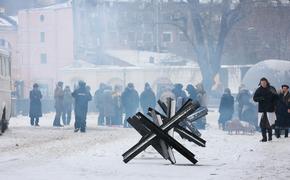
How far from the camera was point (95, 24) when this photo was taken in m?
90.7

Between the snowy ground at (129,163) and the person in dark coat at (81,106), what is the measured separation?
633cm

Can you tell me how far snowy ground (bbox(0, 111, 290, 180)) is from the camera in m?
12.9

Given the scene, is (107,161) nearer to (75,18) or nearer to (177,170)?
(177,170)

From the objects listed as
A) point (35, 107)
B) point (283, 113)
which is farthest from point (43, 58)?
point (283, 113)

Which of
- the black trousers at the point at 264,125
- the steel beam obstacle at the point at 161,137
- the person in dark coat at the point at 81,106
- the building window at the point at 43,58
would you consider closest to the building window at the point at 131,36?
the building window at the point at 43,58

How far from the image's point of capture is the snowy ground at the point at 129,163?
12.9 meters

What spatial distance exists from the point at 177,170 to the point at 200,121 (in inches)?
747

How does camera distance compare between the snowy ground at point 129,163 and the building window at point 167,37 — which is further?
the building window at point 167,37

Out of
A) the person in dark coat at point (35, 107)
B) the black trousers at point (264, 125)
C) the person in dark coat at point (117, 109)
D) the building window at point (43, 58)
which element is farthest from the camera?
the building window at point (43, 58)

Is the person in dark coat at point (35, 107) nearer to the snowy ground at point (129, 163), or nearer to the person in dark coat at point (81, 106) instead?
the person in dark coat at point (81, 106)

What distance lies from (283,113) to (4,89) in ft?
28.0

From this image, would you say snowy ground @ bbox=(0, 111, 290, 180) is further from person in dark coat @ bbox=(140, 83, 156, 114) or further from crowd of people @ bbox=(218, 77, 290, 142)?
person in dark coat @ bbox=(140, 83, 156, 114)

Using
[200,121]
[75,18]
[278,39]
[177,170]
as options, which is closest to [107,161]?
[177,170]

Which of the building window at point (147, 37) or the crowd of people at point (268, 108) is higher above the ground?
the building window at point (147, 37)
